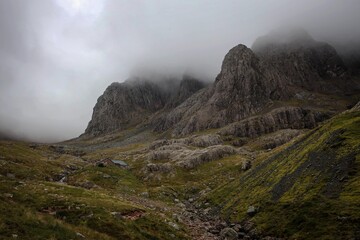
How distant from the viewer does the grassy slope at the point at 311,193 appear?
42.7 metres

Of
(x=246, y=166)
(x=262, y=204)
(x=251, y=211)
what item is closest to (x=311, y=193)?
(x=262, y=204)

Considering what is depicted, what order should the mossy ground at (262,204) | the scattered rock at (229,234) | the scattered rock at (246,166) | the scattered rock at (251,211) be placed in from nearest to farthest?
the mossy ground at (262,204) → the scattered rock at (229,234) → the scattered rock at (251,211) → the scattered rock at (246,166)

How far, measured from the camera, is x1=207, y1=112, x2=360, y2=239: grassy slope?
4269 centimetres

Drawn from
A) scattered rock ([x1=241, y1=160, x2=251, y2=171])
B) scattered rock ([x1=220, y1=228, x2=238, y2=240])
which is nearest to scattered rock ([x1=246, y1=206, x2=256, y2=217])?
scattered rock ([x1=220, y1=228, x2=238, y2=240])

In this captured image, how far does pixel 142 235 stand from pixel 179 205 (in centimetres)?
5157

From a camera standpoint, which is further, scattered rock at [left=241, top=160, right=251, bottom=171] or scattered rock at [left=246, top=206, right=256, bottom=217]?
scattered rock at [left=241, top=160, right=251, bottom=171]

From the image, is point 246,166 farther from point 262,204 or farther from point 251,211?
point 251,211

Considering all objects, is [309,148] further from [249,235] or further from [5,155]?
[5,155]

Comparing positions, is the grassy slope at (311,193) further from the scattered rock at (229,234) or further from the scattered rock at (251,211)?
the scattered rock at (229,234)

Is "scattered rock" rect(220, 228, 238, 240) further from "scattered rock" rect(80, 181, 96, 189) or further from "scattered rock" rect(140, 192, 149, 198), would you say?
"scattered rock" rect(80, 181, 96, 189)

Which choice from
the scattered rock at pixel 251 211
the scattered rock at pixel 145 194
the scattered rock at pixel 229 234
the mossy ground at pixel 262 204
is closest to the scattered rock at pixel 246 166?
the mossy ground at pixel 262 204

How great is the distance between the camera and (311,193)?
52.0 metres

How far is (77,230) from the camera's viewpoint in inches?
1310

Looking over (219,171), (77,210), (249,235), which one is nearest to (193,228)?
(249,235)
